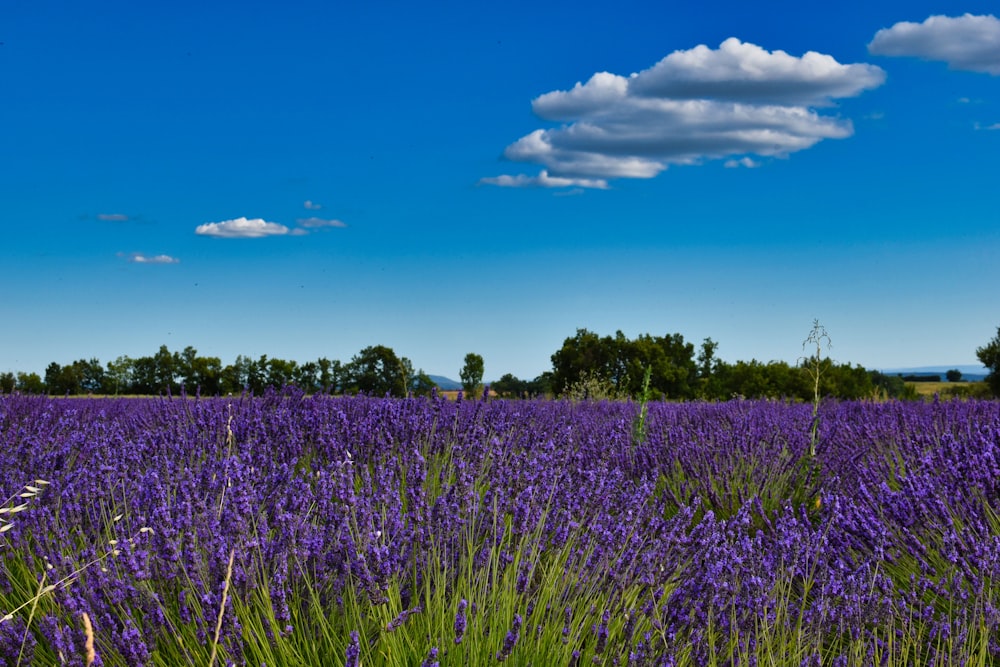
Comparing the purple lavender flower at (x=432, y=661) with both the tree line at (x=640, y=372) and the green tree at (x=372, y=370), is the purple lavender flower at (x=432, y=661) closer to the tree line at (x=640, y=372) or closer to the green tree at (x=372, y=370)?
the green tree at (x=372, y=370)

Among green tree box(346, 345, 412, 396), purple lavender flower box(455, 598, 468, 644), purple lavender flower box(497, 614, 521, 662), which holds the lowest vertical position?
purple lavender flower box(497, 614, 521, 662)

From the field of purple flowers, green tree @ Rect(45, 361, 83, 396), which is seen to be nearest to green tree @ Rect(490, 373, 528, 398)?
the field of purple flowers

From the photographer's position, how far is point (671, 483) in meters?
4.93

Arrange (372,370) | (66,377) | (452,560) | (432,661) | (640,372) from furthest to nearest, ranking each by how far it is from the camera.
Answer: (640,372) → (66,377) → (372,370) → (452,560) → (432,661)

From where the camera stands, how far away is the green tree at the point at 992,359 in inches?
918

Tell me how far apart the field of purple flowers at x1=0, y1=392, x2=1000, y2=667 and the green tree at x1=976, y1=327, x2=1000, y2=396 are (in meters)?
21.0

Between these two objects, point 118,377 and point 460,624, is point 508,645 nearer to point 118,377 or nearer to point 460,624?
point 460,624

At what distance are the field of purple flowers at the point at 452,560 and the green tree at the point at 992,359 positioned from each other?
827 inches

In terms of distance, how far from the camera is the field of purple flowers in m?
2.27

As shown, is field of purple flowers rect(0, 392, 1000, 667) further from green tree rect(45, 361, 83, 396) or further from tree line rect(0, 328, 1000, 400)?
green tree rect(45, 361, 83, 396)

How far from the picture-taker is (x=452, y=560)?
2.70m

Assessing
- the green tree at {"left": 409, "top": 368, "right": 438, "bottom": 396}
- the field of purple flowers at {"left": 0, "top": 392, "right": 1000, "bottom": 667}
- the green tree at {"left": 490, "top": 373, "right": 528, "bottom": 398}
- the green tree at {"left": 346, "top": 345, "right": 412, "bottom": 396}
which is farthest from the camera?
the green tree at {"left": 490, "top": 373, "right": 528, "bottom": 398}

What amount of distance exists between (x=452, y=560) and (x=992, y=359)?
25.3 meters

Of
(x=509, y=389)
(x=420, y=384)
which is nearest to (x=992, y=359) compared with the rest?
(x=509, y=389)
